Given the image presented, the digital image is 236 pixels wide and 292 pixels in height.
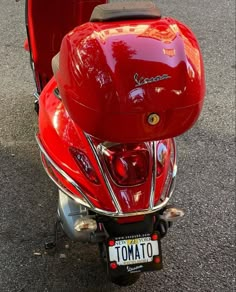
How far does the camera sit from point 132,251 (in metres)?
2.04

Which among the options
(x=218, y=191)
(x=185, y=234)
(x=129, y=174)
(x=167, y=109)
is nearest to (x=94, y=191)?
(x=129, y=174)

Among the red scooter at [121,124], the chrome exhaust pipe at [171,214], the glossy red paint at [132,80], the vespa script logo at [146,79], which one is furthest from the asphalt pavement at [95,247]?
the vespa script logo at [146,79]

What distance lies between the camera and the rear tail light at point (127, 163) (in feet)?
6.53

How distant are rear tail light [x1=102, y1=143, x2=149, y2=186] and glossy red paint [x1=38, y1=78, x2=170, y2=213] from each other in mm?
20

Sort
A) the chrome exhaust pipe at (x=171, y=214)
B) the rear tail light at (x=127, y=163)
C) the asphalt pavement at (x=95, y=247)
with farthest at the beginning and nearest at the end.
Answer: the asphalt pavement at (x=95, y=247) → the chrome exhaust pipe at (x=171, y=214) → the rear tail light at (x=127, y=163)

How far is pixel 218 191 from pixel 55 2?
151 centimetres

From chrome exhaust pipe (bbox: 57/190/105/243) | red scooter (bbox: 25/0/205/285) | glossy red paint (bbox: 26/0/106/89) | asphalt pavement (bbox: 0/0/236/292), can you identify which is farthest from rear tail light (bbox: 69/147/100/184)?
glossy red paint (bbox: 26/0/106/89)

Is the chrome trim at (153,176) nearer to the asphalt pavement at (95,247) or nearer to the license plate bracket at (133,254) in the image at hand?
the license plate bracket at (133,254)

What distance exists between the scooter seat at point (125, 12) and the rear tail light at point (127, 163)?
0.51 meters

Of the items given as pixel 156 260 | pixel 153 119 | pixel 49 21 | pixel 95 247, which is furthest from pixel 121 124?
pixel 49 21

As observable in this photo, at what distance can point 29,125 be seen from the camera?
357 cm

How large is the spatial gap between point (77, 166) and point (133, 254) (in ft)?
1.41

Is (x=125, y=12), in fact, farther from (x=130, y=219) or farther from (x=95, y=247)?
(x=95, y=247)

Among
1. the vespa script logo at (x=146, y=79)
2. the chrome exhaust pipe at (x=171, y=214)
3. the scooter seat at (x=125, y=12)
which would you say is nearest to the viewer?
the vespa script logo at (x=146, y=79)
